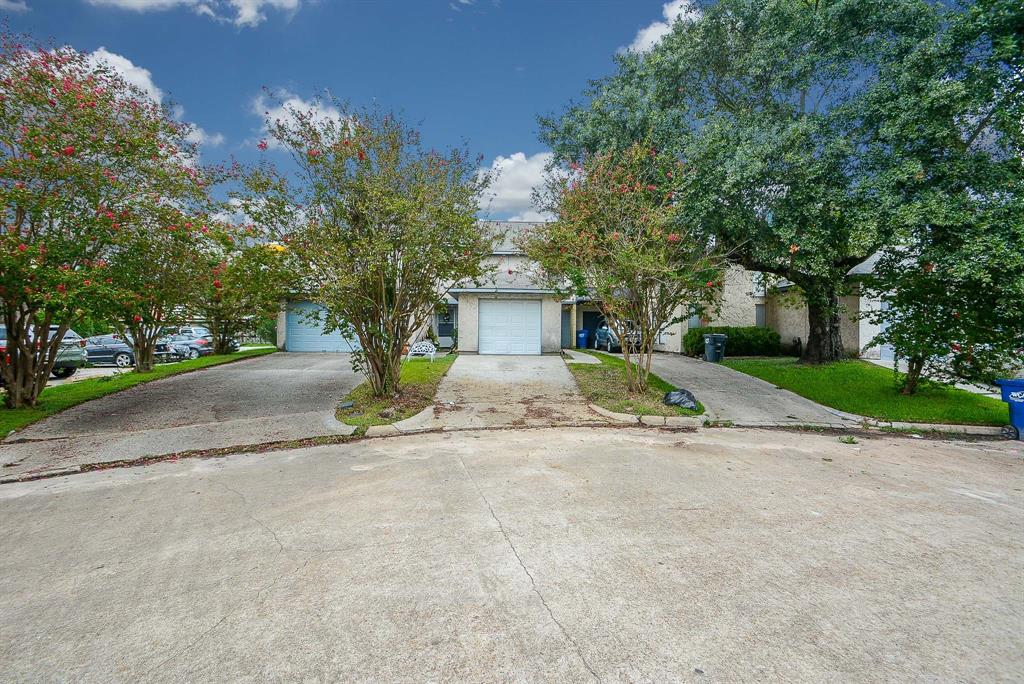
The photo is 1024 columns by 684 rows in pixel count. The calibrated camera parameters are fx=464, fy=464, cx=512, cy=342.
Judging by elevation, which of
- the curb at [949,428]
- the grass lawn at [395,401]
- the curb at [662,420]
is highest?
the grass lawn at [395,401]

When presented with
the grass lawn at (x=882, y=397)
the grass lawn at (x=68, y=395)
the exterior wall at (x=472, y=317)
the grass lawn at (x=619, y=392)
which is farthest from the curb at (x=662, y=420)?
the grass lawn at (x=68, y=395)

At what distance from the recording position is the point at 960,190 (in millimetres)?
8820

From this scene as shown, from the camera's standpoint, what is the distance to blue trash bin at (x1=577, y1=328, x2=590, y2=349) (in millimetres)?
21938

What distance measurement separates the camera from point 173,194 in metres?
9.16

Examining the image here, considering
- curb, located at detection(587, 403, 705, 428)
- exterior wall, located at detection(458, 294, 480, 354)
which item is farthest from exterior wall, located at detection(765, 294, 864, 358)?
exterior wall, located at detection(458, 294, 480, 354)

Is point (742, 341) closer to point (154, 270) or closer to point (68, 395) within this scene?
point (154, 270)

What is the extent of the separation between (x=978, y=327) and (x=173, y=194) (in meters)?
15.4

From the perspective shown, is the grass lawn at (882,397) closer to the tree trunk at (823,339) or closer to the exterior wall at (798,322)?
the tree trunk at (823,339)

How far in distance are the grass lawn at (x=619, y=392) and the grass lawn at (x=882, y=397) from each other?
10.4 ft

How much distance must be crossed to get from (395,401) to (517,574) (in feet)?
21.6

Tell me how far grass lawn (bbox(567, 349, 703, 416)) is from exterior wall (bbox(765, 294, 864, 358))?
285 inches

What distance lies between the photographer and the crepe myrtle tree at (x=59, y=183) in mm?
7219

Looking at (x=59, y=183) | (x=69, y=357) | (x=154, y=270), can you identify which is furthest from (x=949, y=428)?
(x=69, y=357)

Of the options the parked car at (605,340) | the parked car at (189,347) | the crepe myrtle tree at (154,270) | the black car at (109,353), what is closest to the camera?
the crepe myrtle tree at (154,270)
